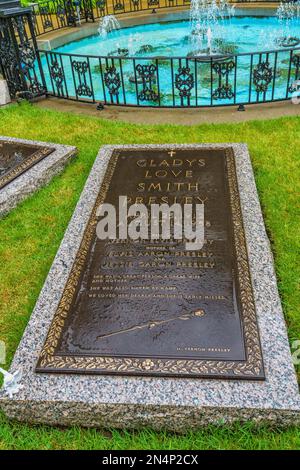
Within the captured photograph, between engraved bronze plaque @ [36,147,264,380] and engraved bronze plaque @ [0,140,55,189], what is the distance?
4.44 ft

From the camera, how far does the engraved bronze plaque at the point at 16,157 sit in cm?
485

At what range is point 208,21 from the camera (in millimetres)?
13594

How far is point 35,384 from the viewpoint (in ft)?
8.58

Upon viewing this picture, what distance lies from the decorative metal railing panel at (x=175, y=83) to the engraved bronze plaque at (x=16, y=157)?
6.48 ft

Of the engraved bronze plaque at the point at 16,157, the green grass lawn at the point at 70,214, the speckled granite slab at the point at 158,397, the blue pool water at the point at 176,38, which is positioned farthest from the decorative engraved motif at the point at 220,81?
the speckled granite slab at the point at 158,397

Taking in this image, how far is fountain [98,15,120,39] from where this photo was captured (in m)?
12.6

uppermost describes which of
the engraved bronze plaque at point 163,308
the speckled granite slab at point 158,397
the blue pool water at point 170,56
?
the engraved bronze plaque at point 163,308

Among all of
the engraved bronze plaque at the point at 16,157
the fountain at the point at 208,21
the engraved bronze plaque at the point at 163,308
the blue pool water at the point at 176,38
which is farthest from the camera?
the fountain at the point at 208,21

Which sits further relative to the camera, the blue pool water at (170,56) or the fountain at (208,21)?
the fountain at (208,21)

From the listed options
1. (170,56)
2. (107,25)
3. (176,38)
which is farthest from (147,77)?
(107,25)

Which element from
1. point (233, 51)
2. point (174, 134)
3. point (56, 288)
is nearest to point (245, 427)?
point (56, 288)

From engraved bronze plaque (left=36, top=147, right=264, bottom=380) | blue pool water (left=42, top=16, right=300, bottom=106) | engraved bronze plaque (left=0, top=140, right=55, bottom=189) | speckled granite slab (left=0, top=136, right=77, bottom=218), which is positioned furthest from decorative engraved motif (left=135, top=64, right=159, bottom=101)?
engraved bronze plaque (left=36, top=147, right=264, bottom=380)

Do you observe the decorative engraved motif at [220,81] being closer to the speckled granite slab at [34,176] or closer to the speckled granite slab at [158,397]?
the speckled granite slab at [34,176]

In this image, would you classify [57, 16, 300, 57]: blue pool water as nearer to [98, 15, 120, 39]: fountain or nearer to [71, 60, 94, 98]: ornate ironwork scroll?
[98, 15, 120, 39]: fountain
